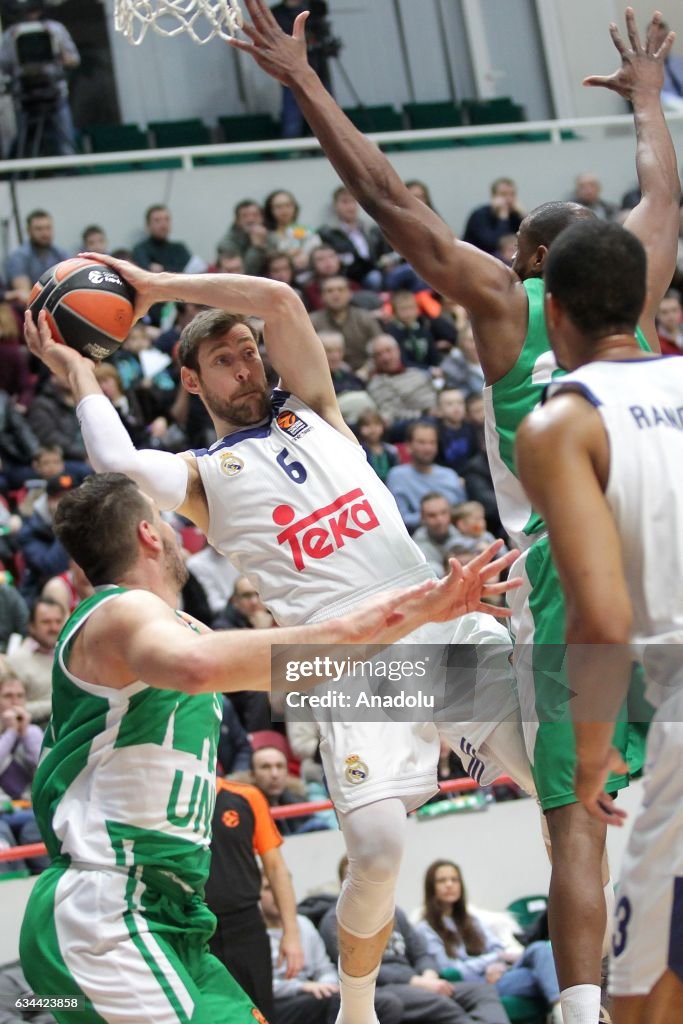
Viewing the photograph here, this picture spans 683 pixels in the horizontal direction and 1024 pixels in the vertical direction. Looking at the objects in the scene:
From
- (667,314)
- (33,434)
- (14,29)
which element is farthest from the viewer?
(14,29)

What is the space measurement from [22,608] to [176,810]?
587 cm

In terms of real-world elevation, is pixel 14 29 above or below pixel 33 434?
above

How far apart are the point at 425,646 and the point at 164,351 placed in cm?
803

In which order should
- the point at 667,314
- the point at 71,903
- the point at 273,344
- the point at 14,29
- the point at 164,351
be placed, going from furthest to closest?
the point at 14,29
the point at 667,314
the point at 164,351
the point at 273,344
the point at 71,903

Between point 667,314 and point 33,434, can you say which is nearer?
point 33,434

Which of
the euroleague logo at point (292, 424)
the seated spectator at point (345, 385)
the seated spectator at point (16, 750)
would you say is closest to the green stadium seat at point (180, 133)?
the seated spectator at point (345, 385)

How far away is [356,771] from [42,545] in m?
6.01

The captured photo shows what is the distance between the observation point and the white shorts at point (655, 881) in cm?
310

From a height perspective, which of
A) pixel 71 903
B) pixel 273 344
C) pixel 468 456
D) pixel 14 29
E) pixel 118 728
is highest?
pixel 14 29

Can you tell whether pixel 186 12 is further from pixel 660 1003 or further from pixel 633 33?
pixel 660 1003

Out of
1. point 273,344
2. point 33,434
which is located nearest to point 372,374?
point 33,434

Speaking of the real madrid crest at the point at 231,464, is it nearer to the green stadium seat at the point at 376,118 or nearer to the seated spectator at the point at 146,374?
the seated spectator at the point at 146,374

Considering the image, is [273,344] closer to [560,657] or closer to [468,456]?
[560,657]

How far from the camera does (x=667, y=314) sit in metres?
13.7
